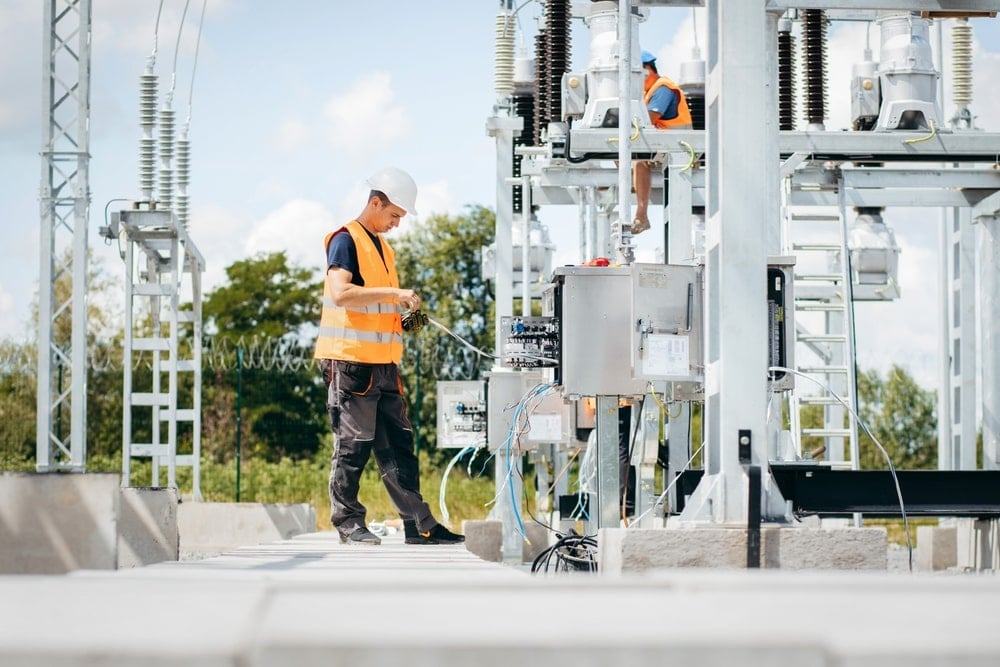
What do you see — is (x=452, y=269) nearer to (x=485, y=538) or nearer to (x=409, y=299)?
(x=485, y=538)

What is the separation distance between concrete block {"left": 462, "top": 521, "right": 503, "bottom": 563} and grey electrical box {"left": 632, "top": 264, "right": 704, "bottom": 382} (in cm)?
704

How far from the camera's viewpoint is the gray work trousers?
902cm

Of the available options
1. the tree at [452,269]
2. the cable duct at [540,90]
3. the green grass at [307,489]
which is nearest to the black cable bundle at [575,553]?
the cable duct at [540,90]

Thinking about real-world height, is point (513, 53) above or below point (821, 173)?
above

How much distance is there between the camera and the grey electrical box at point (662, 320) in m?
8.06

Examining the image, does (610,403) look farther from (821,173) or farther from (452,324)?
(452,324)

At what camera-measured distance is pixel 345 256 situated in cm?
891

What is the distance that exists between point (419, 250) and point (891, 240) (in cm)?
3162

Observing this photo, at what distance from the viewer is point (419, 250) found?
161 ft

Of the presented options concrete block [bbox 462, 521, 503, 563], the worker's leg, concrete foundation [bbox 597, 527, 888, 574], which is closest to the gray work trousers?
the worker's leg

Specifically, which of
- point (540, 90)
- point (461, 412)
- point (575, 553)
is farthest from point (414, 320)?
point (461, 412)

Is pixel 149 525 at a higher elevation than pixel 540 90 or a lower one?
lower

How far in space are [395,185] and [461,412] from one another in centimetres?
870

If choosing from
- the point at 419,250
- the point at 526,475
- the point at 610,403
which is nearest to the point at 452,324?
the point at 419,250
